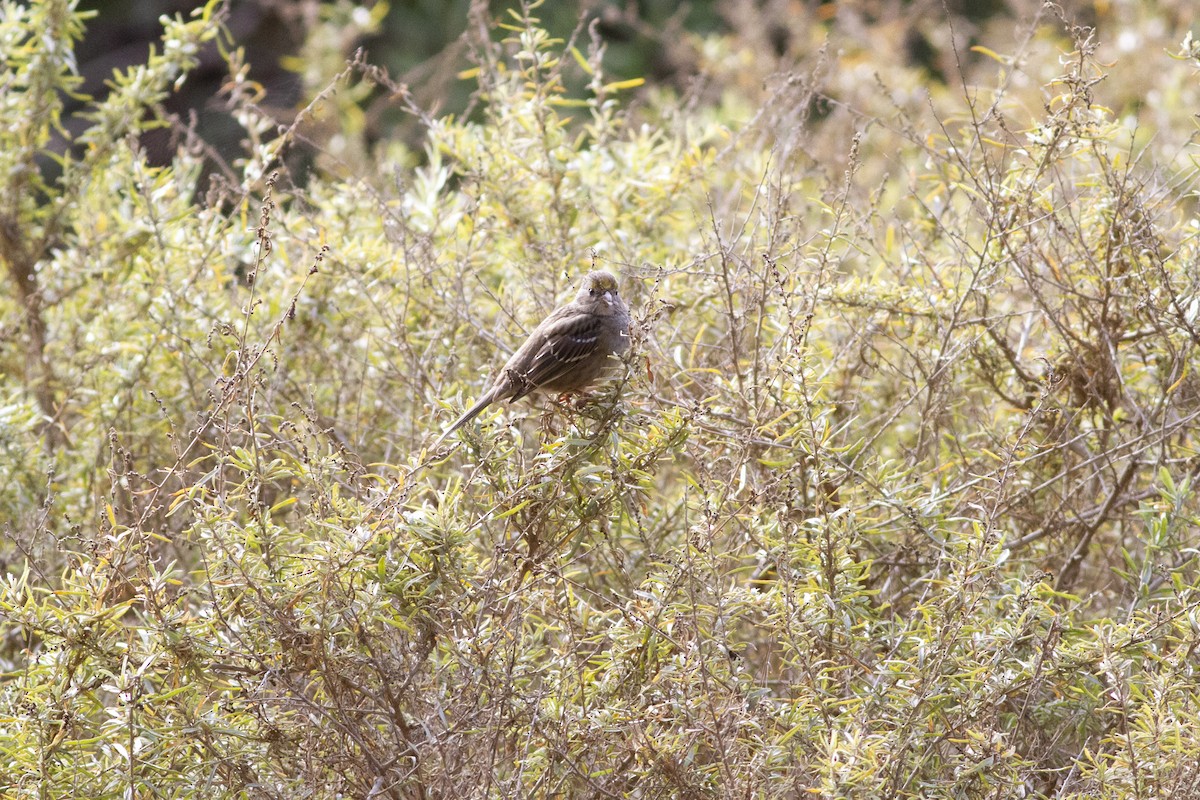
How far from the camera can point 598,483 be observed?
11.6 ft

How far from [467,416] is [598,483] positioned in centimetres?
45

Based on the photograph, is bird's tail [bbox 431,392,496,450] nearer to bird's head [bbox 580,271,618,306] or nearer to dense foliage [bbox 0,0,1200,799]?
dense foliage [bbox 0,0,1200,799]

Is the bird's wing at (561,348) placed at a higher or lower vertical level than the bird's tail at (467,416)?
higher

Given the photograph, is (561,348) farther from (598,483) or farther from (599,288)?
(598,483)

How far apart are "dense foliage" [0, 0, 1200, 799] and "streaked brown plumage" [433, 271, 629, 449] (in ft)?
0.37

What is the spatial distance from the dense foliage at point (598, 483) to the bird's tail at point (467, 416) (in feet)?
0.26

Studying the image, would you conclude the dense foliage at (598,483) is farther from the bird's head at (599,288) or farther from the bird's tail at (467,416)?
the bird's head at (599,288)

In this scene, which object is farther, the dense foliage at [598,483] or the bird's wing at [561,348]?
the bird's wing at [561,348]

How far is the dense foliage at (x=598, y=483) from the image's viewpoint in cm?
338

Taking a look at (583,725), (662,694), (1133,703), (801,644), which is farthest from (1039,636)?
(583,725)

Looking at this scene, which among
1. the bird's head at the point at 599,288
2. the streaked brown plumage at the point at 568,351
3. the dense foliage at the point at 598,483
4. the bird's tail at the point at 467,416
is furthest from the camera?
the bird's head at the point at 599,288

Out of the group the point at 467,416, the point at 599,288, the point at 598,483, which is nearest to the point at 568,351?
the point at 599,288

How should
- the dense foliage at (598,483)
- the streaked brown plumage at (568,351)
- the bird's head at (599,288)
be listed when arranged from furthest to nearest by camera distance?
the bird's head at (599,288), the streaked brown plumage at (568,351), the dense foliage at (598,483)

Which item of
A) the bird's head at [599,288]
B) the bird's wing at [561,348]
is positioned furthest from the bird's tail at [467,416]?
the bird's head at [599,288]
